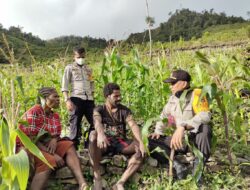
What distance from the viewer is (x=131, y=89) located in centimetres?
575

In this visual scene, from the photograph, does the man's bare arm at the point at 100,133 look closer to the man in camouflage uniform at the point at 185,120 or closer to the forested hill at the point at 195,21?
the man in camouflage uniform at the point at 185,120

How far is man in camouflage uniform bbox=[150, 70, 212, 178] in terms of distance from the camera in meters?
4.01

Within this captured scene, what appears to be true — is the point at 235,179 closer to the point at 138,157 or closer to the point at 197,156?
the point at 197,156

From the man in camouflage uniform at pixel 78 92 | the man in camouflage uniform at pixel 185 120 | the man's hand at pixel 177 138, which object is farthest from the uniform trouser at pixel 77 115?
the man's hand at pixel 177 138

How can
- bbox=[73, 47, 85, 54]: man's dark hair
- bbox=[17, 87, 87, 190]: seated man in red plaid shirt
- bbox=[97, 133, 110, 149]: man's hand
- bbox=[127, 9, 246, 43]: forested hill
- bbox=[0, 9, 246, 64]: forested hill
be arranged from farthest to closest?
bbox=[127, 9, 246, 43]: forested hill
bbox=[0, 9, 246, 64]: forested hill
bbox=[73, 47, 85, 54]: man's dark hair
bbox=[97, 133, 110, 149]: man's hand
bbox=[17, 87, 87, 190]: seated man in red plaid shirt

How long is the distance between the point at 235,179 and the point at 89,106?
204cm

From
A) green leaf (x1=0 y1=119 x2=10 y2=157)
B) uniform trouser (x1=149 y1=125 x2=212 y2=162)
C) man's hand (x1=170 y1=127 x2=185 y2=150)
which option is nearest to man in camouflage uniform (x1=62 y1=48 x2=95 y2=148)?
uniform trouser (x1=149 y1=125 x2=212 y2=162)

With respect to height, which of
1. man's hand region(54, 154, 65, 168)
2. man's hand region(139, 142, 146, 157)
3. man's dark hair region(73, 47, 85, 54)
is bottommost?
man's hand region(54, 154, 65, 168)

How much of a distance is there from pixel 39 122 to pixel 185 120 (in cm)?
157

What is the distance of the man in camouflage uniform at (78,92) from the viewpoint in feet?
16.1

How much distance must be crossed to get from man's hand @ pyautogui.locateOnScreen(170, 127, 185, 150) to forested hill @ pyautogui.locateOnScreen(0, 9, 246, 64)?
1.93 m

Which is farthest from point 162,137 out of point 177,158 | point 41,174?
point 41,174

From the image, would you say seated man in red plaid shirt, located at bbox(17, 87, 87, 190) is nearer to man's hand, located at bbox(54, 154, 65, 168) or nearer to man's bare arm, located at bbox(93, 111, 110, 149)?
man's hand, located at bbox(54, 154, 65, 168)

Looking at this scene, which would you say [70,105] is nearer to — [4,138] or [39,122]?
[39,122]
